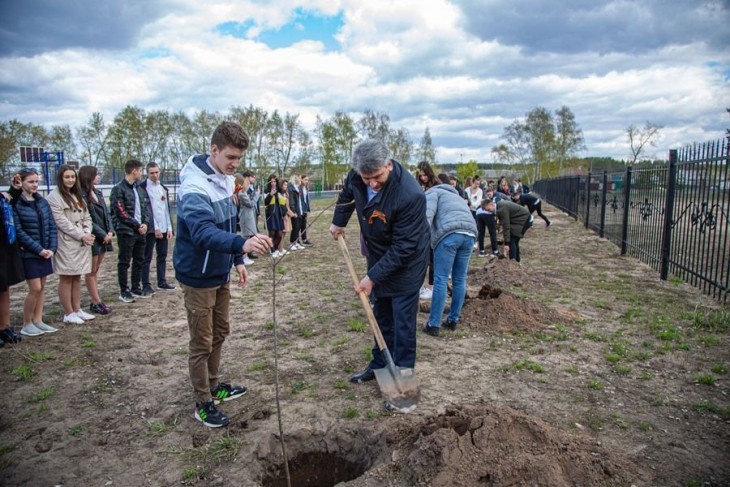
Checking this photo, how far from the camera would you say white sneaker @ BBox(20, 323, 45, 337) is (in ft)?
18.2

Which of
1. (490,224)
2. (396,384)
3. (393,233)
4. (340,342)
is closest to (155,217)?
(340,342)

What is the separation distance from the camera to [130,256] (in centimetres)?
705

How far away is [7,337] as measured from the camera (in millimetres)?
5293

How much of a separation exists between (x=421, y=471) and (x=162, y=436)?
199 cm

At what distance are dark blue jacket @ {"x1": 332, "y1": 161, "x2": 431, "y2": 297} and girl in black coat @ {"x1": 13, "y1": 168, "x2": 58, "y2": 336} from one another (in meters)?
3.82

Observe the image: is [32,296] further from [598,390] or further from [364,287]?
[598,390]

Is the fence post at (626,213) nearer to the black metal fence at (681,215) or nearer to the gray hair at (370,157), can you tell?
the black metal fence at (681,215)

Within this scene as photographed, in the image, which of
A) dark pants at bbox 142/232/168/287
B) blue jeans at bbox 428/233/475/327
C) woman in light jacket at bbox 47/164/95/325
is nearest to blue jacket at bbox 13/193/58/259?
woman in light jacket at bbox 47/164/95/325

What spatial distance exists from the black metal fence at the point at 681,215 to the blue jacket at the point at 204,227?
616cm

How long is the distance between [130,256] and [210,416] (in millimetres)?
4306

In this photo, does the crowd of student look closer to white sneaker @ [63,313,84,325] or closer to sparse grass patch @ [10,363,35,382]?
white sneaker @ [63,313,84,325]

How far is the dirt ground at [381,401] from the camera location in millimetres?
2918

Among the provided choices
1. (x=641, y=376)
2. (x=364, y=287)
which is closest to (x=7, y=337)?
(x=364, y=287)

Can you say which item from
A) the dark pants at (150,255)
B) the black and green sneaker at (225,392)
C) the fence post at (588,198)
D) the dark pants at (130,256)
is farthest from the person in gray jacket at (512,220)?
the fence post at (588,198)
